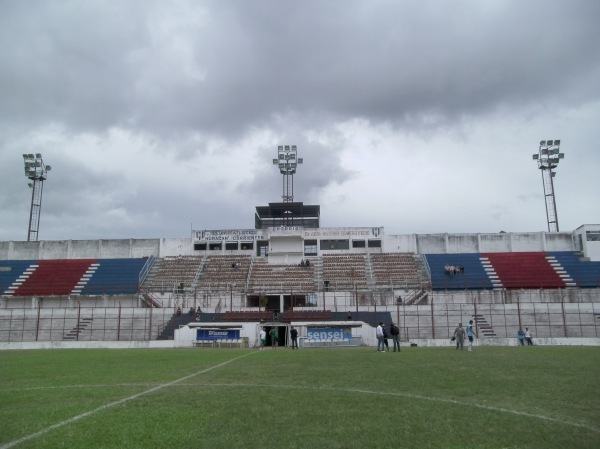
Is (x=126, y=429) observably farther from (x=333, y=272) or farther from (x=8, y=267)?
(x=8, y=267)

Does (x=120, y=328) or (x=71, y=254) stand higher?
(x=71, y=254)

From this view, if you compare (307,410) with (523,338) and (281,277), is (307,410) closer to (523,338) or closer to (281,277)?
(523,338)

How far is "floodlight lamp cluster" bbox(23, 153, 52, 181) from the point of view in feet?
251

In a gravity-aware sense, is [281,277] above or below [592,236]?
below

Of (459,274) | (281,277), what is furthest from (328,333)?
(459,274)

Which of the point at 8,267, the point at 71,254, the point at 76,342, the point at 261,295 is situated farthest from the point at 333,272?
the point at 8,267

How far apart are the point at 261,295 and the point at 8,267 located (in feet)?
116

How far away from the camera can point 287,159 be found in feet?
257

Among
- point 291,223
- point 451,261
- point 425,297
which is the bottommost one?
point 425,297

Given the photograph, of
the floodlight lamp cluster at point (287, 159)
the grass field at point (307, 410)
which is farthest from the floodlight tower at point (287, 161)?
the grass field at point (307, 410)

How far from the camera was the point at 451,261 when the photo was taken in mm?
65938

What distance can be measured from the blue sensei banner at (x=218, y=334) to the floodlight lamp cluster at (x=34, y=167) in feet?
154

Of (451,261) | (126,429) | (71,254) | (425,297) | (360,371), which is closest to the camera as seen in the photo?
(126,429)

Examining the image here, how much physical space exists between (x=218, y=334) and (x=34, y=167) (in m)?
48.6
